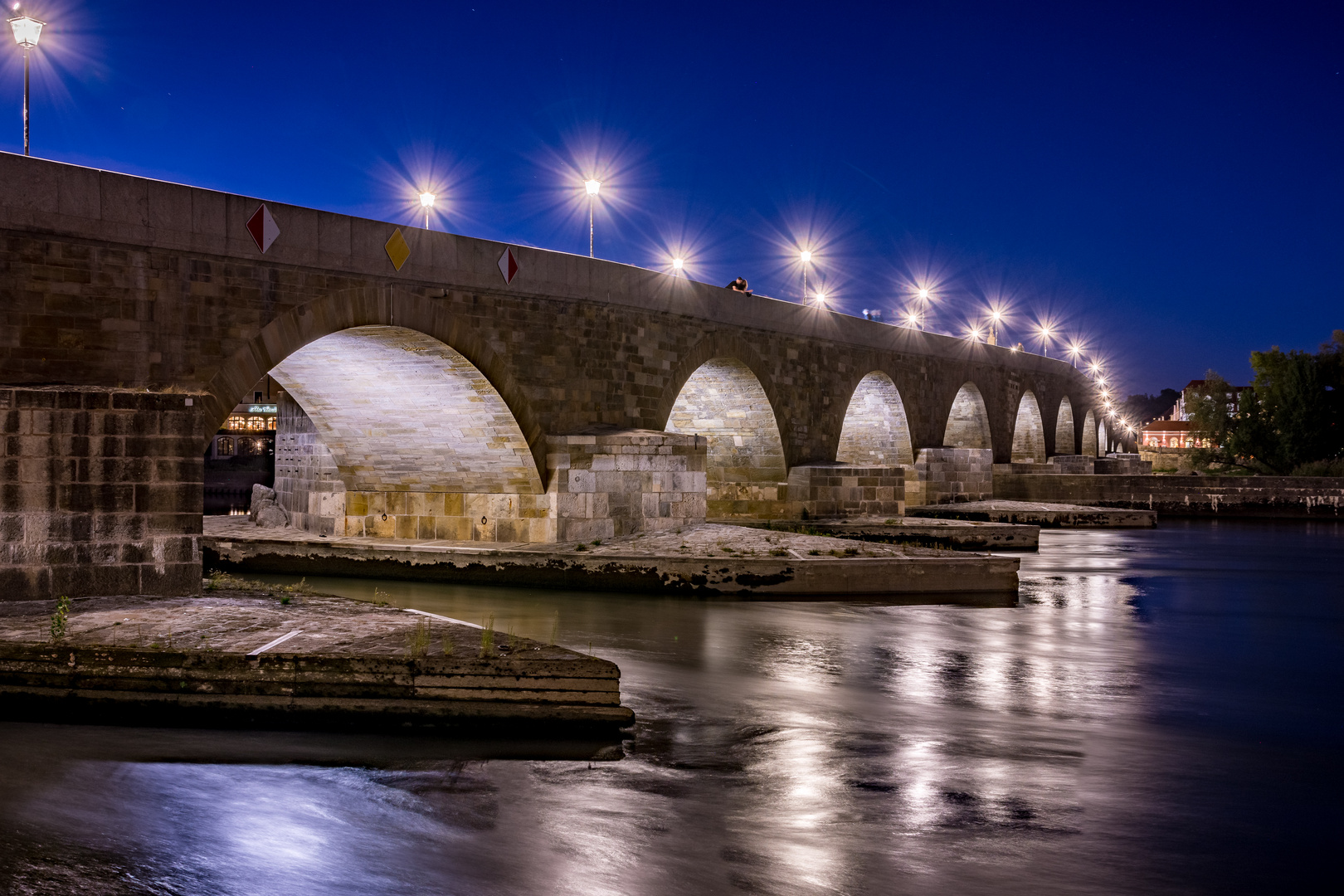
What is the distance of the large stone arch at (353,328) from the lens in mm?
11234

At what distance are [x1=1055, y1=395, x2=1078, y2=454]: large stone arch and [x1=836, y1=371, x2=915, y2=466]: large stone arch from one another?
1538 cm

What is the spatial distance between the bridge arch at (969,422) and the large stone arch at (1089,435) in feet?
41.9

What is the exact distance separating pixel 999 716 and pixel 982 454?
62.1 feet

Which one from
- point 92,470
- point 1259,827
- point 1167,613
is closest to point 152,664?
point 92,470

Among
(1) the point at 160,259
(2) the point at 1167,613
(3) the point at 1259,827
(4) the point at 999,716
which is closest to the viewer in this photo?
(3) the point at 1259,827

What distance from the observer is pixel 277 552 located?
1514 centimetres

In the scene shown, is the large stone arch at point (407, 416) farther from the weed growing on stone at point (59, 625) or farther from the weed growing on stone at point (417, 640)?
the weed growing on stone at point (59, 625)

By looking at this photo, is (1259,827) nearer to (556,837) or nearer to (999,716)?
(999,716)

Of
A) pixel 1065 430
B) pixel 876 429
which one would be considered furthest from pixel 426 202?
pixel 1065 430

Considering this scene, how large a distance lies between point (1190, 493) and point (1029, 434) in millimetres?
7423

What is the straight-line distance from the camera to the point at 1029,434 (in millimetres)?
39062

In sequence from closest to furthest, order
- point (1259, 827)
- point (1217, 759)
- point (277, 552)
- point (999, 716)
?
1. point (1259, 827)
2. point (1217, 759)
3. point (999, 716)
4. point (277, 552)

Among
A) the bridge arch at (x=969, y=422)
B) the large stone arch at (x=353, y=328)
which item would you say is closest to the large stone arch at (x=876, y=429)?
the bridge arch at (x=969, y=422)

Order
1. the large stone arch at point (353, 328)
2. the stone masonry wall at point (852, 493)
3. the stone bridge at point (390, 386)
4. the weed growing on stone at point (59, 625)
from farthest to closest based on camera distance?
the stone masonry wall at point (852, 493)
the large stone arch at point (353, 328)
the stone bridge at point (390, 386)
the weed growing on stone at point (59, 625)
